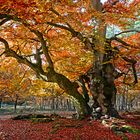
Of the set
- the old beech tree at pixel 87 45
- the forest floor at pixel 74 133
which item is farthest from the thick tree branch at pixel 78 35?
the forest floor at pixel 74 133

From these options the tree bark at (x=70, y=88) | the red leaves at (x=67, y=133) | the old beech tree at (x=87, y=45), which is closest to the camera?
the red leaves at (x=67, y=133)

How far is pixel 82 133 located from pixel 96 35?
220 inches

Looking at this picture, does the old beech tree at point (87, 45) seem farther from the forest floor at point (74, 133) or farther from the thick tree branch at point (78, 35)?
the forest floor at point (74, 133)

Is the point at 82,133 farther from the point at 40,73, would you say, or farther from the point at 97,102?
the point at 40,73

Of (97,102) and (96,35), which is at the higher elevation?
(96,35)

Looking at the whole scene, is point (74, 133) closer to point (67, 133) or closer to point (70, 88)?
point (67, 133)

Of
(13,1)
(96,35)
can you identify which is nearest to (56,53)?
(96,35)

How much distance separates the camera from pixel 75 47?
19.3 meters

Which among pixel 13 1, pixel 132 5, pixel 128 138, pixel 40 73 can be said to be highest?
pixel 132 5

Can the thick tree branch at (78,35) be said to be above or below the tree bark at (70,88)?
above

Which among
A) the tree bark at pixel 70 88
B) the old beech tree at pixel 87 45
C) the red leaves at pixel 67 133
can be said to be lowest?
the red leaves at pixel 67 133

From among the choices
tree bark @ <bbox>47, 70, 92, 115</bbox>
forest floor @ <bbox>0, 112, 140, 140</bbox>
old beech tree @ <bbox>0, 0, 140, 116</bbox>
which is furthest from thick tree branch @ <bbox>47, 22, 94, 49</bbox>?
forest floor @ <bbox>0, 112, 140, 140</bbox>

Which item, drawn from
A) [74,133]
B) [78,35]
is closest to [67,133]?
[74,133]

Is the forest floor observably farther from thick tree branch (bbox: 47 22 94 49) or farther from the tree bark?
thick tree branch (bbox: 47 22 94 49)
